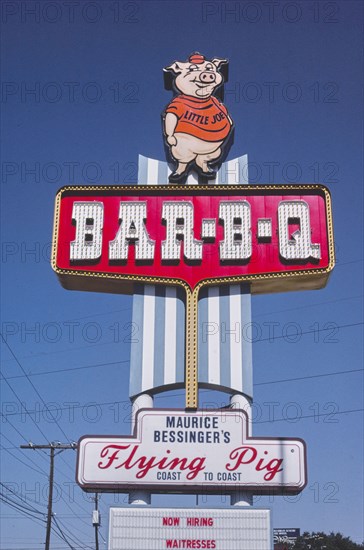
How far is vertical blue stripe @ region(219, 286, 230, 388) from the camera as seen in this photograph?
15109mm

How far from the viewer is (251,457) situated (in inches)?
553

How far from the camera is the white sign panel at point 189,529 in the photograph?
13.4 m

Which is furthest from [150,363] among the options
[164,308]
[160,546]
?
[160,546]

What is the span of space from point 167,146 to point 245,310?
15.3 ft

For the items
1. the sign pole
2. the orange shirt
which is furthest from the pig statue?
the sign pole

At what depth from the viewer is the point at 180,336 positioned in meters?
15.6

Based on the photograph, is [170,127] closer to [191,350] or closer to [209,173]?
[209,173]

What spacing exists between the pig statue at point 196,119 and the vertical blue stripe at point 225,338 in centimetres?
316

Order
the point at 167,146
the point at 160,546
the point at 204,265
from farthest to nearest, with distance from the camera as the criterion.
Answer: the point at 167,146 → the point at 204,265 → the point at 160,546

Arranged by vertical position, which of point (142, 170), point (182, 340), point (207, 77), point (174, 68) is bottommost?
point (182, 340)

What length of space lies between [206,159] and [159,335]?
4.62 m

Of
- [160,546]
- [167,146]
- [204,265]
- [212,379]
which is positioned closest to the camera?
[160,546]

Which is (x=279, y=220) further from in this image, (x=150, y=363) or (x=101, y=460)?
(x=101, y=460)

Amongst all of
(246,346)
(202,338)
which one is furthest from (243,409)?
(202,338)
